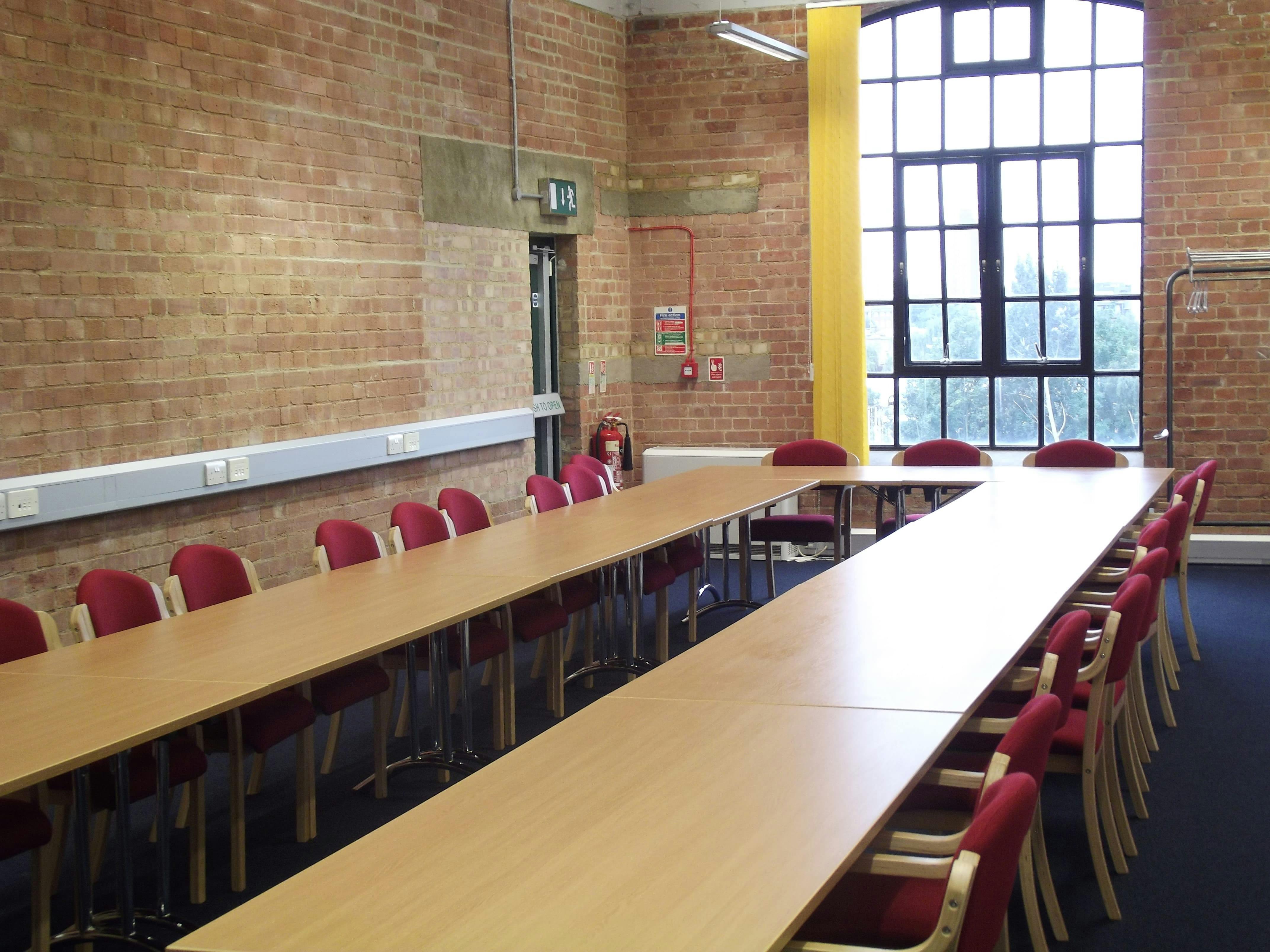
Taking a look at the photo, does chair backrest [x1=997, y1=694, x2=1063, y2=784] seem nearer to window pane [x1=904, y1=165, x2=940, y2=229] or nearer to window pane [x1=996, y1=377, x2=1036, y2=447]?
window pane [x1=996, y1=377, x2=1036, y2=447]

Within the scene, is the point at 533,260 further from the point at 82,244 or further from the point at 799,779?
the point at 799,779

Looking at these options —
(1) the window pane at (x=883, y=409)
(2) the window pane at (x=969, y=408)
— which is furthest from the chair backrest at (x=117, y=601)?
(2) the window pane at (x=969, y=408)

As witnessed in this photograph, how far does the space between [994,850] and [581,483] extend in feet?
16.5

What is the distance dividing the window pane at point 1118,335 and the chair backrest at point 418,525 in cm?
571

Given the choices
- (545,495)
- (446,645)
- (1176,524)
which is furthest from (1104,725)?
(545,495)

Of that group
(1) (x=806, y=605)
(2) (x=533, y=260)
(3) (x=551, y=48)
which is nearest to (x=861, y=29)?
(3) (x=551, y=48)

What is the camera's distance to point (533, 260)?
885 cm

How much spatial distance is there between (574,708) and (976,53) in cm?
614

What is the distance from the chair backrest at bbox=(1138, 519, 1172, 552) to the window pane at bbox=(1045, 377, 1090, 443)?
480cm

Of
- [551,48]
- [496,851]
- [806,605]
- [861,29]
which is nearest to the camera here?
[496,851]

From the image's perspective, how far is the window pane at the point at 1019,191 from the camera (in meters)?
9.29

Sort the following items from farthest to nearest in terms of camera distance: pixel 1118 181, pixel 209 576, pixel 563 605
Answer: pixel 1118 181
pixel 563 605
pixel 209 576

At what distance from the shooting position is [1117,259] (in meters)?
9.18

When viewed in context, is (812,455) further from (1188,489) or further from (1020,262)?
(1020,262)
